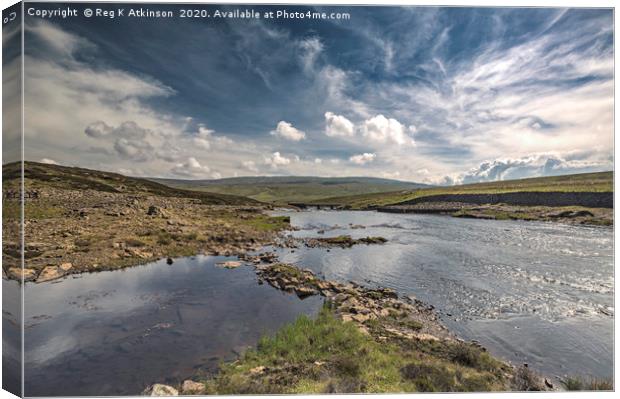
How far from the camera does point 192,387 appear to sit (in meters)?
5.71

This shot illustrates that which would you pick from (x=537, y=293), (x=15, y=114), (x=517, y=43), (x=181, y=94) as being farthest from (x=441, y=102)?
(x=15, y=114)

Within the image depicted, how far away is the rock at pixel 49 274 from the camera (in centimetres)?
1031

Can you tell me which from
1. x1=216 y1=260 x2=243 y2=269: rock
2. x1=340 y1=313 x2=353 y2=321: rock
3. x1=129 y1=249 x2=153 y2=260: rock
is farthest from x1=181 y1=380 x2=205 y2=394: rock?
x1=129 y1=249 x2=153 y2=260: rock

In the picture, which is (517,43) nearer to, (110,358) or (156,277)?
(110,358)

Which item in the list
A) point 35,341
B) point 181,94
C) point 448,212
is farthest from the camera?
point 448,212

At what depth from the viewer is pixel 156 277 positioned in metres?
12.2

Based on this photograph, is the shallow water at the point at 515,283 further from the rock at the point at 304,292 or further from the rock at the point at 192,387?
the rock at the point at 192,387

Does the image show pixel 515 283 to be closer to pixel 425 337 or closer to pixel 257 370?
pixel 425 337

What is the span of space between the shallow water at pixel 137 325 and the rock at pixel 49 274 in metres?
0.38

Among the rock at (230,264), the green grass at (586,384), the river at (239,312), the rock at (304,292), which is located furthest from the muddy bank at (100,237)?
the green grass at (586,384)

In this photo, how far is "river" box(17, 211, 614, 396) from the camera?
6.62 metres

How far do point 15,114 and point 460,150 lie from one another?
423 inches

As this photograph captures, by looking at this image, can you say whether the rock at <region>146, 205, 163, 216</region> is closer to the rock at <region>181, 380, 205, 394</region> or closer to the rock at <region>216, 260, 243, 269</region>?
the rock at <region>216, 260, 243, 269</region>

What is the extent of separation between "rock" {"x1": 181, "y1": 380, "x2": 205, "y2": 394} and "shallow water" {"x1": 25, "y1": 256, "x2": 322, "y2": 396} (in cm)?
46
